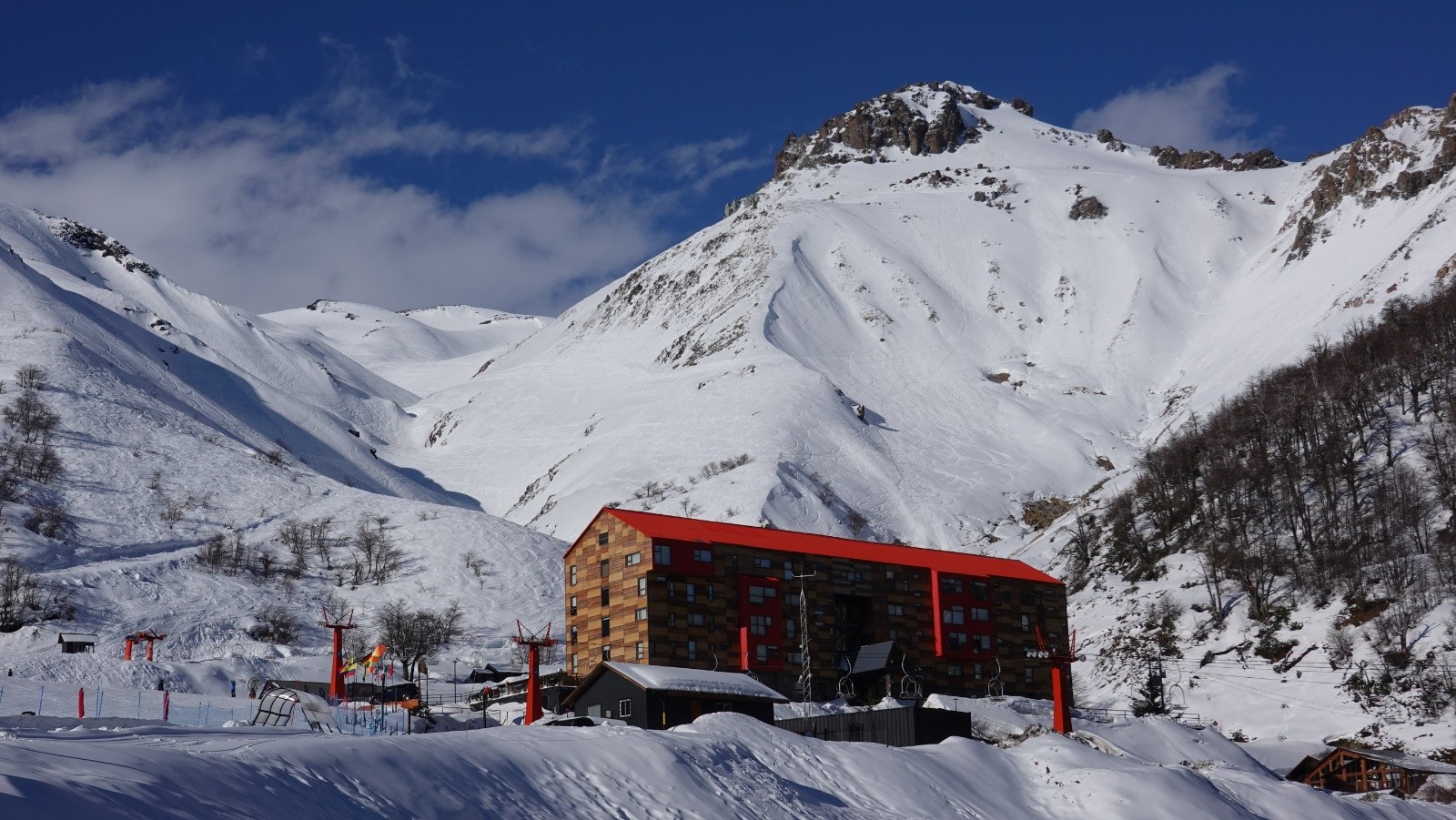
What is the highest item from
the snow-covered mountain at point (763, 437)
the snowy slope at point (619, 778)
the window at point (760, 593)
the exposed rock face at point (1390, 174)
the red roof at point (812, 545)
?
the exposed rock face at point (1390, 174)

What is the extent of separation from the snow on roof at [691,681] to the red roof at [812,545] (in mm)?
13965

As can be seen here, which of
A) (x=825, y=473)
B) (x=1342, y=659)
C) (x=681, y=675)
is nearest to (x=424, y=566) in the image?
(x=825, y=473)

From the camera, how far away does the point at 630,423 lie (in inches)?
6772

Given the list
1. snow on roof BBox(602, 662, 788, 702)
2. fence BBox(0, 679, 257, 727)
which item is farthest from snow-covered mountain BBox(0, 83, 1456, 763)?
snow on roof BBox(602, 662, 788, 702)

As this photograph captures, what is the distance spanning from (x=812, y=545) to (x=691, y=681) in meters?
22.7

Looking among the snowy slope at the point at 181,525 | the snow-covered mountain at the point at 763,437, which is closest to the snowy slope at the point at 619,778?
the snow-covered mountain at the point at 763,437

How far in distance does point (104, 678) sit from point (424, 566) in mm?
48057

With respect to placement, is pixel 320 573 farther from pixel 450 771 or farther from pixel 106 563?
pixel 450 771

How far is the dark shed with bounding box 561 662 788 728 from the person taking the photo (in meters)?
58.2

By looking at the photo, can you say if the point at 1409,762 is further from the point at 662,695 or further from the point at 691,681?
the point at 662,695

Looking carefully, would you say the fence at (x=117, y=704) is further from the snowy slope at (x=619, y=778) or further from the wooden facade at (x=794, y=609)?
the wooden facade at (x=794, y=609)

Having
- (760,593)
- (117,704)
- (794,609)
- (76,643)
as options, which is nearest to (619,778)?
(117,704)

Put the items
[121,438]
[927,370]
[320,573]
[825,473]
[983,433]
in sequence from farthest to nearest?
1. [927,370]
2. [983,433]
3. [825,473]
4. [121,438]
5. [320,573]

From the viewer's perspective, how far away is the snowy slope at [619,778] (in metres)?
27.6
